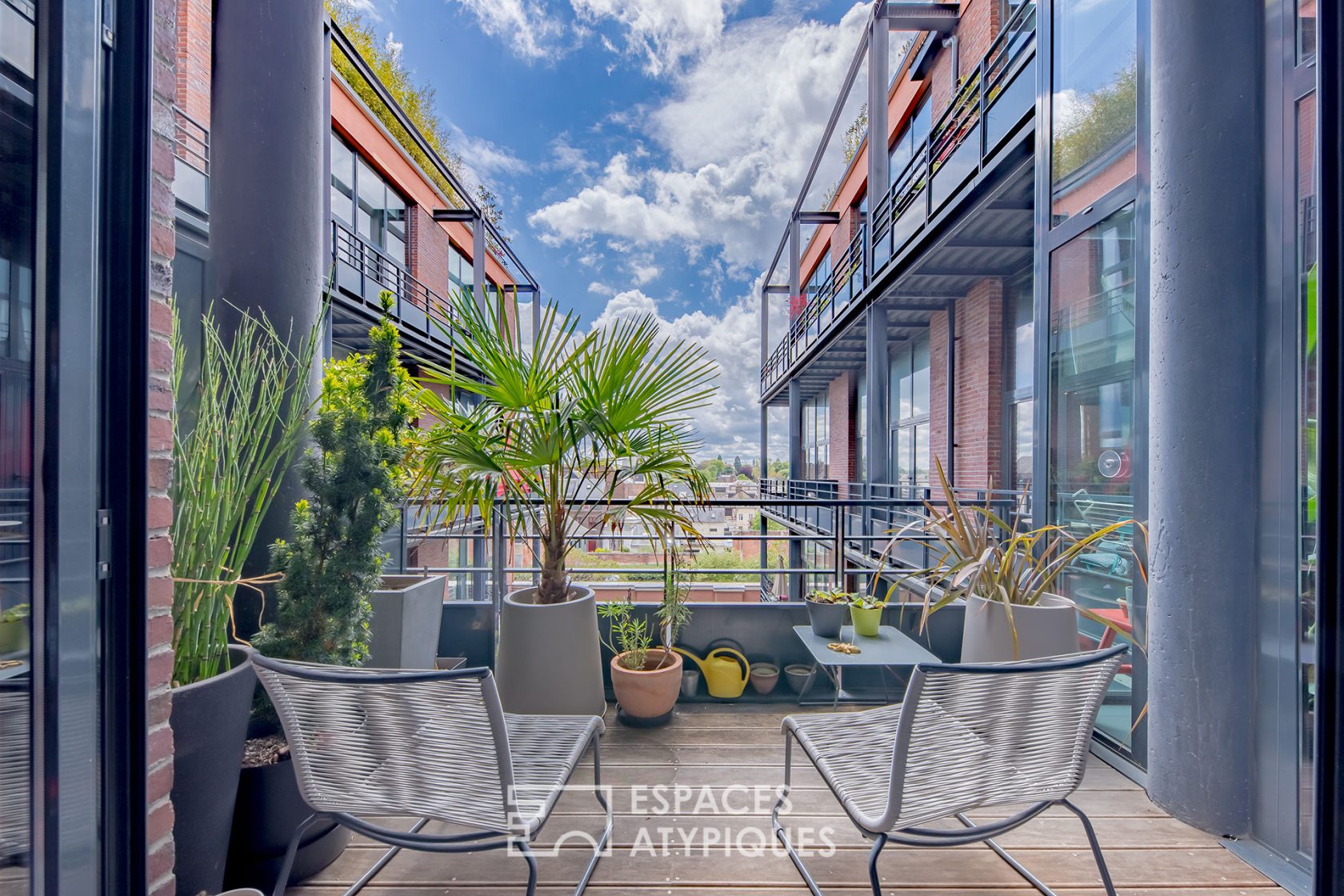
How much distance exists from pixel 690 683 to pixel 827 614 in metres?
0.70

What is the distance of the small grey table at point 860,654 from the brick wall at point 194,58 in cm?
625

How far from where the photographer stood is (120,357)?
3.26 ft

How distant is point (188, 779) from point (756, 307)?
1567 cm

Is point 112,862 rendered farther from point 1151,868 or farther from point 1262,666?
point 1262,666

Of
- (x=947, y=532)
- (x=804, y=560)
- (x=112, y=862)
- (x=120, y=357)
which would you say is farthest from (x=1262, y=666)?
(x=804, y=560)

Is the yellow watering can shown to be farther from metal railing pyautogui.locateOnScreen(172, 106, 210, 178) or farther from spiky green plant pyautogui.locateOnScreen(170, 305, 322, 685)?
metal railing pyautogui.locateOnScreen(172, 106, 210, 178)

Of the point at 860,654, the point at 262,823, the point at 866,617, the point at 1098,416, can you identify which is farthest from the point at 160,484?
the point at 1098,416

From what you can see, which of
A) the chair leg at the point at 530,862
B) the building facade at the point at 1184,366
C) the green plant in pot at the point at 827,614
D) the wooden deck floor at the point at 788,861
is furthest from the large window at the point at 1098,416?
the chair leg at the point at 530,862

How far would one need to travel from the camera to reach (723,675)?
2.66 metres

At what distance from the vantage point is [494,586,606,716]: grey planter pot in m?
2.18

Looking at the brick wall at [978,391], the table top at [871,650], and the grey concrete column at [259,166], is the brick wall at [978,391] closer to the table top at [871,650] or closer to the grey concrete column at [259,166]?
the table top at [871,650]

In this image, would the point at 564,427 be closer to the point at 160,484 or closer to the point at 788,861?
the point at 160,484

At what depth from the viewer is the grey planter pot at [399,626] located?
207 centimetres

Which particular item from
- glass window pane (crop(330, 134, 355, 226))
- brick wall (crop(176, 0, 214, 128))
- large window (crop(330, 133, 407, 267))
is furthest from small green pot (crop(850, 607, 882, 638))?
glass window pane (crop(330, 134, 355, 226))
